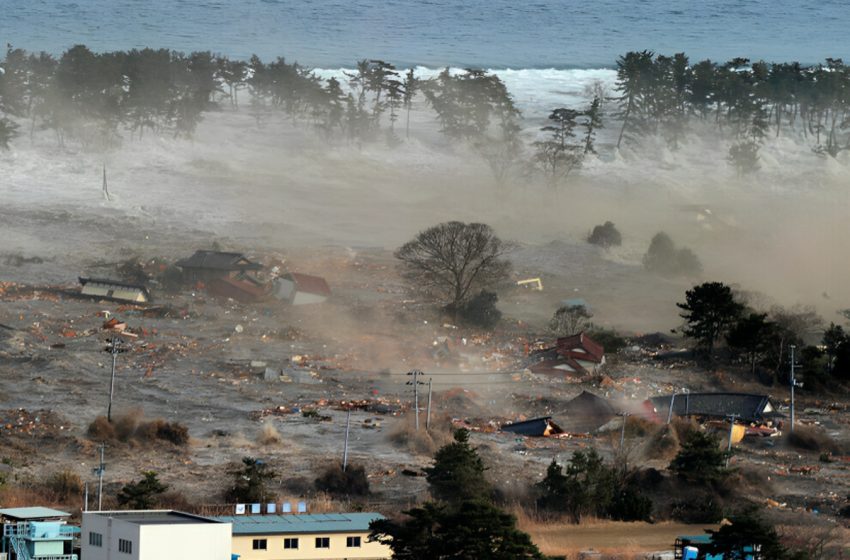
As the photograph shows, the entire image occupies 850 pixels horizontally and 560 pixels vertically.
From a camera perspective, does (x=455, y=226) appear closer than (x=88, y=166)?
Yes

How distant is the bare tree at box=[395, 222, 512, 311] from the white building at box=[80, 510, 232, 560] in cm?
6574

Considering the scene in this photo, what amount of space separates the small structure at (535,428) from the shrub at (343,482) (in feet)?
42.4

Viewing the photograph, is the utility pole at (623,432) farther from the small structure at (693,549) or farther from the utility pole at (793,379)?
the small structure at (693,549)

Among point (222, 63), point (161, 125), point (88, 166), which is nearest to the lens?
point (88, 166)

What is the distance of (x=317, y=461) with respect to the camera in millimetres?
87312

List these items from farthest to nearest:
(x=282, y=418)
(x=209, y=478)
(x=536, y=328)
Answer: (x=536, y=328), (x=282, y=418), (x=209, y=478)

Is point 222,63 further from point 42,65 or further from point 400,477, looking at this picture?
point 400,477

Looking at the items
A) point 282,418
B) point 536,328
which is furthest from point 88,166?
point 282,418

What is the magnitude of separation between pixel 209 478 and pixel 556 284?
53731 mm

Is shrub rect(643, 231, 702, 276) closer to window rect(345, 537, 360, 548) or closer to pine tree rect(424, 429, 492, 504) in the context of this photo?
pine tree rect(424, 429, 492, 504)

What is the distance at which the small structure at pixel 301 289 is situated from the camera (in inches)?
4860

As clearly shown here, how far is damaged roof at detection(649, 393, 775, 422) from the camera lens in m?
101

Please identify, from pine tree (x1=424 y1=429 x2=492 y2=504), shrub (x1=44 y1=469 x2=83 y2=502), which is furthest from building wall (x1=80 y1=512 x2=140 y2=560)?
pine tree (x1=424 y1=429 x2=492 y2=504)

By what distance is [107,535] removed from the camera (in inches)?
2287
